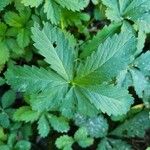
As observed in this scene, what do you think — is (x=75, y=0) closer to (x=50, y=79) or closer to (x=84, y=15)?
(x=84, y=15)

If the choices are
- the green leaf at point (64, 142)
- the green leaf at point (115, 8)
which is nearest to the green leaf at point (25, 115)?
the green leaf at point (64, 142)

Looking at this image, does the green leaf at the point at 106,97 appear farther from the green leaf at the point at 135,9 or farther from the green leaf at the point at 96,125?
the green leaf at the point at 96,125

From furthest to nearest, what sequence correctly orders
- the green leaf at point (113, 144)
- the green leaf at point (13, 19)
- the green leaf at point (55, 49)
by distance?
1. the green leaf at point (113, 144)
2. the green leaf at point (13, 19)
3. the green leaf at point (55, 49)

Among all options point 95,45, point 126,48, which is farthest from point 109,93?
point 95,45

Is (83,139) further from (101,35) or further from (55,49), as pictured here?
(55,49)

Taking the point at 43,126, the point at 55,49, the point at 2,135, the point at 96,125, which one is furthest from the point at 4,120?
the point at 55,49

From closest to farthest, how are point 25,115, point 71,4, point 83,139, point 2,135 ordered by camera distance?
point 71,4
point 25,115
point 2,135
point 83,139
